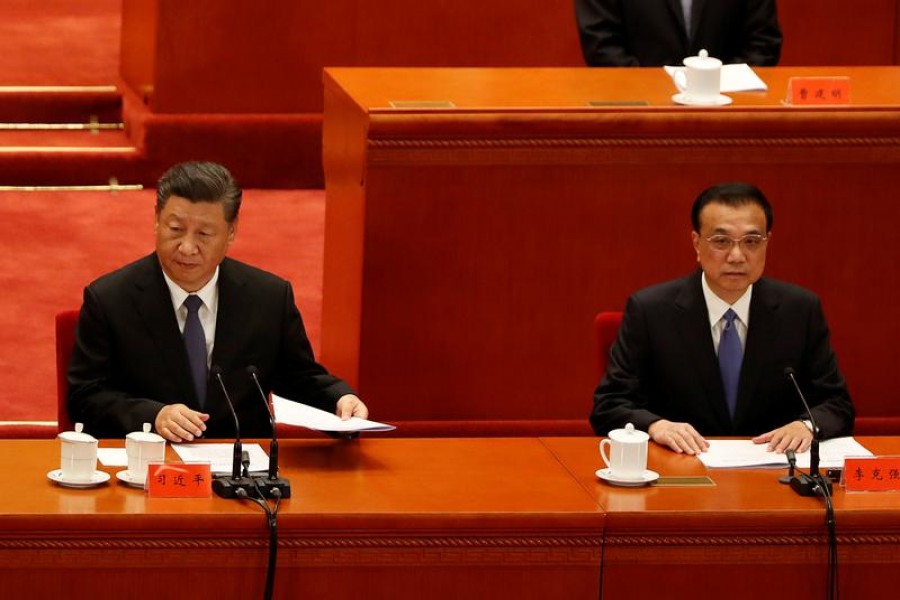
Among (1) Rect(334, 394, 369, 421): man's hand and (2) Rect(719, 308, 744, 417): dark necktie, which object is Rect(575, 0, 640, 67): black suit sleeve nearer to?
(2) Rect(719, 308, 744, 417): dark necktie

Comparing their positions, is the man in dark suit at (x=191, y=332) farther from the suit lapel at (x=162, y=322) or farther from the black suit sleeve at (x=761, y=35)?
the black suit sleeve at (x=761, y=35)

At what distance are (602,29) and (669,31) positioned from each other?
0.63ft

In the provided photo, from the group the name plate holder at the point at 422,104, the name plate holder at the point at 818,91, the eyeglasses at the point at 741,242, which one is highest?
the name plate holder at the point at 818,91

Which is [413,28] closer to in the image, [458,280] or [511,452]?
[458,280]

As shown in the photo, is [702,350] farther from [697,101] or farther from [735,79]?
[735,79]

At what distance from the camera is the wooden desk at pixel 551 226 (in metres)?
4.71

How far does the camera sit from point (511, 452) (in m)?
3.83

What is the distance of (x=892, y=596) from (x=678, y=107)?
161cm

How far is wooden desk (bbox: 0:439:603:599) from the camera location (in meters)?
3.27

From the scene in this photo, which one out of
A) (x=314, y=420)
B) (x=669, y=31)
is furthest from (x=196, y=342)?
(x=669, y=31)

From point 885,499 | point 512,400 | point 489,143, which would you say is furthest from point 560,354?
point 885,499

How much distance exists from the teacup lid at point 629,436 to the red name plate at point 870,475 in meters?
0.37

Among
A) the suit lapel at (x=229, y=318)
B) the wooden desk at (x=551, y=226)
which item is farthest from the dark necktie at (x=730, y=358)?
the suit lapel at (x=229, y=318)

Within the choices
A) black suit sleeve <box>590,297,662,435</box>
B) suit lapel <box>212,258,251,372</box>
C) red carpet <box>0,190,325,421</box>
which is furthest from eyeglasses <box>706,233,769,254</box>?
red carpet <box>0,190,325,421</box>
